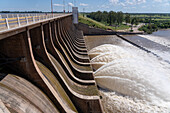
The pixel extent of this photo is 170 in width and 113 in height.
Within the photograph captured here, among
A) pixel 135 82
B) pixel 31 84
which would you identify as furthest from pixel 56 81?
pixel 135 82

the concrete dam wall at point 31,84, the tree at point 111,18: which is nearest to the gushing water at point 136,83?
the concrete dam wall at point 31,84

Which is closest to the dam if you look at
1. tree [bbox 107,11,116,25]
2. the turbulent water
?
the turbulent water

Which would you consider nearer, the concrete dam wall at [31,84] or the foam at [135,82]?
the concrete dam wall at [31,84]

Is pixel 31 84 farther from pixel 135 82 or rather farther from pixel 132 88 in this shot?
pixel 135 82

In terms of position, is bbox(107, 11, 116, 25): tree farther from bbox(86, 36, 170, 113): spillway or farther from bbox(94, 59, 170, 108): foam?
bbox(94, 59, 170, 108): foam

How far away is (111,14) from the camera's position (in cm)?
9675

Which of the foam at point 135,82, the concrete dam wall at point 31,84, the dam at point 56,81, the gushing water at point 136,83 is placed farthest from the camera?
the foam at point 135,82

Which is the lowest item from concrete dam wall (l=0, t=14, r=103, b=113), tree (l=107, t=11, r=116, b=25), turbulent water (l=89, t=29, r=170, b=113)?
turbulent water (l=89, t=29, r=170, b=113)

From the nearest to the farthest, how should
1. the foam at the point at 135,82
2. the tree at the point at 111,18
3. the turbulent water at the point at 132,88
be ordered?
the turbulent water at the point at 132,88 → the foam at the point at 135,82 → the tree at the point at 111,18

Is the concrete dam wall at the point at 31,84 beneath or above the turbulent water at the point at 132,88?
above

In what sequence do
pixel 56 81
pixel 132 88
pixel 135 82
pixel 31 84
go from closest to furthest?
pixel 31 84
pixel 56 81
pixel 132 88
pixel 135 82

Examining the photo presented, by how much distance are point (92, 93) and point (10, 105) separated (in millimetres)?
8960

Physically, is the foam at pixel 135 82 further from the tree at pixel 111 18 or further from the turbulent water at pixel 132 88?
the tree at pixel 111 18

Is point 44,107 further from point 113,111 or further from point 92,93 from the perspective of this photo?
point 113,111
